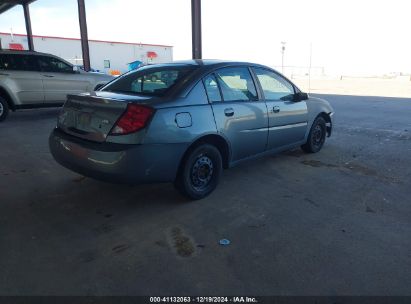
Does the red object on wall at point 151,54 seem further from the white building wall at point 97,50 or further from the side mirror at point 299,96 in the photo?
the side mirror at point 299,96

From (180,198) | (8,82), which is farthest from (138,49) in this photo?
(180,198)

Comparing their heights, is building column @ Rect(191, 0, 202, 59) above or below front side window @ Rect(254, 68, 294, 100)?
above

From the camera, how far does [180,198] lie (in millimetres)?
3941

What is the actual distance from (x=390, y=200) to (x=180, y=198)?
7.88 ft

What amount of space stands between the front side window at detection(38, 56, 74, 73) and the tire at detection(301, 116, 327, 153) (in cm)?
708

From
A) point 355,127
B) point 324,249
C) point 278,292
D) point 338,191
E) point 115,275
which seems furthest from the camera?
point 355,127

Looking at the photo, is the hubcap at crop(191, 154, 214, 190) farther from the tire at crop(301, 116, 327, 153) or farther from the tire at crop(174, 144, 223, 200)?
the tire at crop(301, 116, 327, 153)

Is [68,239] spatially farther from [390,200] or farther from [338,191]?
[390,200]

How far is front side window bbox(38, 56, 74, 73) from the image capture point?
923 cm

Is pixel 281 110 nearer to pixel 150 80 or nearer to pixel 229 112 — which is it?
pixel 229 112

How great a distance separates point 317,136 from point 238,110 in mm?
2424

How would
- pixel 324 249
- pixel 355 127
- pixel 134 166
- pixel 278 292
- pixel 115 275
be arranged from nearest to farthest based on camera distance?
pixel 278 292, pixel 115 275, pixel 324 249, pixel 134 166, pixel 355 127

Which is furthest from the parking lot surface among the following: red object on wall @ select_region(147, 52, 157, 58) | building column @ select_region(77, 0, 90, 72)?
red object on wall @ select_region(147, 52, 157, 58)

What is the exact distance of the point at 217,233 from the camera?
10.4 feet
